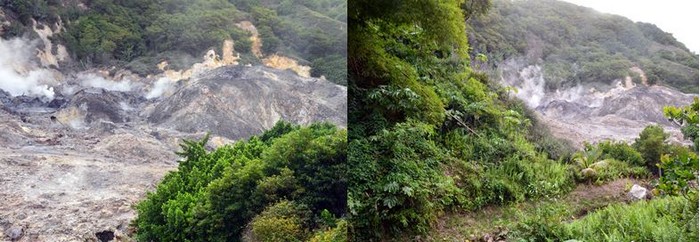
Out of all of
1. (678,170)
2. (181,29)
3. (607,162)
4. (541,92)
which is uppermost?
(181,29)

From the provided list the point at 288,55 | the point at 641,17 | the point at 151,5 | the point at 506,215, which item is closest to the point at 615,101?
the point at 641,17

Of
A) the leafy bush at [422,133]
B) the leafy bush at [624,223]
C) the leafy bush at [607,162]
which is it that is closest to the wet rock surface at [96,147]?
the leafy bush at [422,133]

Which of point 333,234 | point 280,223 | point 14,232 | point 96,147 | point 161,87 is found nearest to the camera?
point 14,232

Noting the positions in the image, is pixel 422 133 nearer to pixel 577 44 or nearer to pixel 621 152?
pixel 577 44

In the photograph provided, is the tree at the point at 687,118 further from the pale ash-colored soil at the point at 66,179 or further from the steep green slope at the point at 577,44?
the pale ash-colored soil at the point at 66,179

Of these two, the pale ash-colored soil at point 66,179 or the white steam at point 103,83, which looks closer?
the pale ash-colored soil at point 66,179

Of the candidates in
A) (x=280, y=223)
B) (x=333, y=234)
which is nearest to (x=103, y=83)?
(x=280, y=223)
